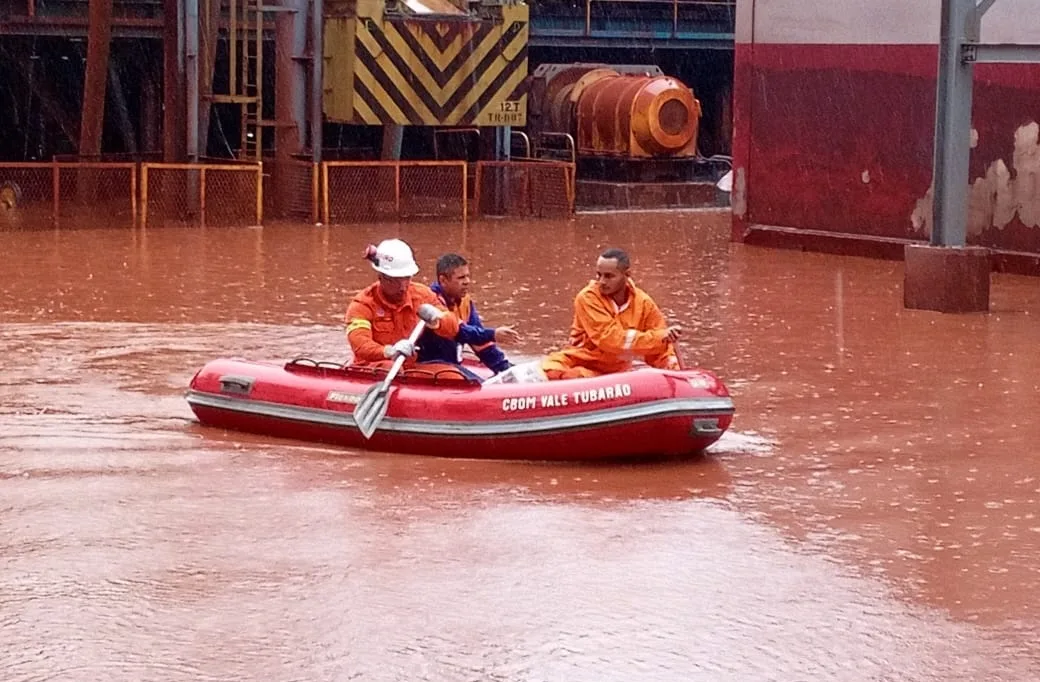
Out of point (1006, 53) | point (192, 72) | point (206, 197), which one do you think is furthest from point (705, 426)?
point (192, 72)

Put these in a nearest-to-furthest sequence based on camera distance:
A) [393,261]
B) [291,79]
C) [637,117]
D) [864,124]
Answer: [393,261], [864,124], [291,79], [637,117]

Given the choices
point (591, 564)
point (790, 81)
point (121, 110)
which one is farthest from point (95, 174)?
point (591, 564)

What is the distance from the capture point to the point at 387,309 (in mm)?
10273

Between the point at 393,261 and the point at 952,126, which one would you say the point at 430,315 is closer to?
the point at 393,261

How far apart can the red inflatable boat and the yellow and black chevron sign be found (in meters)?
14.2

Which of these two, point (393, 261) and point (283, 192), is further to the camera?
point (283, 192)

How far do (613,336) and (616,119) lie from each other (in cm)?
1724

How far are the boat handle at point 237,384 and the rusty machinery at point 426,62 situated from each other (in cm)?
1383

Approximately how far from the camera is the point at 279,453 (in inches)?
383

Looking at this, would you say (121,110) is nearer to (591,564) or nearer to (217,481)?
(217,481)

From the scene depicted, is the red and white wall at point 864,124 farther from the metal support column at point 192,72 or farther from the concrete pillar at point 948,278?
the metal support column at point 192,72

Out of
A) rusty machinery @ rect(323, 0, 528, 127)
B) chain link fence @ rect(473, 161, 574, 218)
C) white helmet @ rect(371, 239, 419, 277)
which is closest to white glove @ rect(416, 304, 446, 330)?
white helmet @ rect(371, 239, 419, 277)

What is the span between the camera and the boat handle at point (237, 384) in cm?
1016

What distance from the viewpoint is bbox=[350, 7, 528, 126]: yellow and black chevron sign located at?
23827 mm
